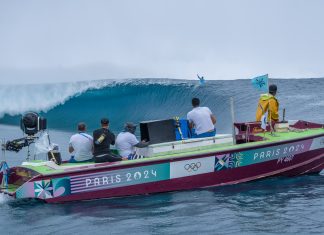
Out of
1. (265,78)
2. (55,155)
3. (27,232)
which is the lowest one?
(27,232)

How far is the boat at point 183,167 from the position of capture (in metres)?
10.8

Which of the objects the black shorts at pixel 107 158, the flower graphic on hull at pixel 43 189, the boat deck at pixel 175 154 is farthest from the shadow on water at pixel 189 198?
the black shorts at pixel 107 158

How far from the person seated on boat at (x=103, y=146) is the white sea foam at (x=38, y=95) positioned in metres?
15.9

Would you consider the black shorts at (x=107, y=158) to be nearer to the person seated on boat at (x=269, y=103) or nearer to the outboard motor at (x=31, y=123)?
the outboard motor at (x=31, y=123)

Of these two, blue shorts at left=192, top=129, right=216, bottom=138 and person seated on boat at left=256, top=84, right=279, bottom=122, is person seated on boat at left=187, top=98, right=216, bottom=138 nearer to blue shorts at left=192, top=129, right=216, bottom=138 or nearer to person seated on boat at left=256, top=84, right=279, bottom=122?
blue shorts at left=192, top=129, right=216, bottom=138

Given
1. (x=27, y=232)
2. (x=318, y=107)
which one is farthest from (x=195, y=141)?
(x=318, y=107)

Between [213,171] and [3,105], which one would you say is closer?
[213,171]

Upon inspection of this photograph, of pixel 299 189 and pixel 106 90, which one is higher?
pixel 106 90

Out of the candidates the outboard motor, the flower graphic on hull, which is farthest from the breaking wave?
the flower graphic on hull

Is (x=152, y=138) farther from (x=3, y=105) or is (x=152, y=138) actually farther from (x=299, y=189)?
(x=3, y=105)

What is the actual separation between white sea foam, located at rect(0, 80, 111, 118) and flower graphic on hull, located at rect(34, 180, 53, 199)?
55.1 ft

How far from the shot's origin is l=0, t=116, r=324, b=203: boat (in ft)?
35.6

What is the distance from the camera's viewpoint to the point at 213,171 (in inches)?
469

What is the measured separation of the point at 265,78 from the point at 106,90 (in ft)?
48.6
